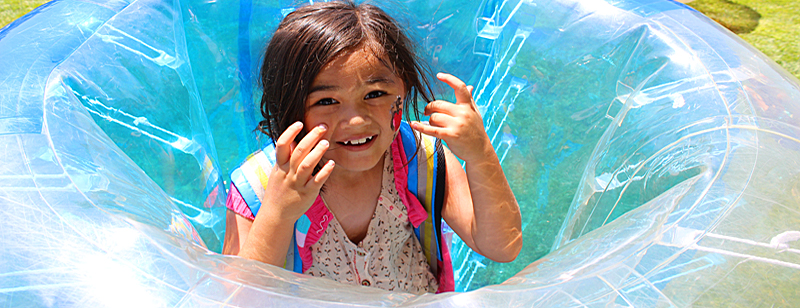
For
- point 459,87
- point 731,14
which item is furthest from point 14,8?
point 731,14

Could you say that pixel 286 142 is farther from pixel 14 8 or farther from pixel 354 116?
pixel 14 8

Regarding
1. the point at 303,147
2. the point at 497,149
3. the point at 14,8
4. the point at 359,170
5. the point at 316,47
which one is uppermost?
the point at 14,8

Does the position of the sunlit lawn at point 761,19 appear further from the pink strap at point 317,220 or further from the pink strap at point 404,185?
the pink strap at point 317,220

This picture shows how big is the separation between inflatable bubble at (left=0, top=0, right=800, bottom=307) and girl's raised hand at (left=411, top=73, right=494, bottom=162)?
0.25 meters

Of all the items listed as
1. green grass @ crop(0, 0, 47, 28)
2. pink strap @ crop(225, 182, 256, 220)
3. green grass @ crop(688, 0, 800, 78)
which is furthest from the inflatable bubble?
green grass @ crop(0, 0, 47, 28)

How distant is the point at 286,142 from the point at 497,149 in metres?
0.95

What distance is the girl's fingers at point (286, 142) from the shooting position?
91 centimetres

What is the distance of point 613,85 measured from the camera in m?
1.45

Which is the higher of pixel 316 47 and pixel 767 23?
pixel 316 47

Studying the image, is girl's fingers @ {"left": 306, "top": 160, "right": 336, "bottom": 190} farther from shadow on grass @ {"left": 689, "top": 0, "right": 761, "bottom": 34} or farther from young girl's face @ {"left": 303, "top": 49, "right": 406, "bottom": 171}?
shadow on grass @ {"left": 689, "top": 0, "right": 761, "bottom": 34}

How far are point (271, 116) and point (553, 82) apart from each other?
0.89 meters

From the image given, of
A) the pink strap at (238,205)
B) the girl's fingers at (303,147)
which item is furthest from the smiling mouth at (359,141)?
the pink strap at (238,205)

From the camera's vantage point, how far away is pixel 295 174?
0.92m

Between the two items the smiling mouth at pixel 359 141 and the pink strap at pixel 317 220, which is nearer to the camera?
the smiling mouth at pixel 359 141
